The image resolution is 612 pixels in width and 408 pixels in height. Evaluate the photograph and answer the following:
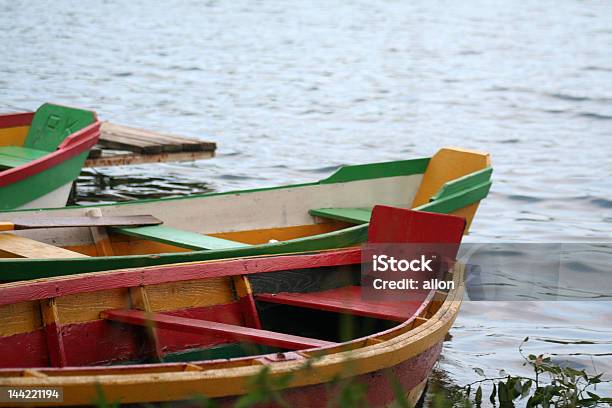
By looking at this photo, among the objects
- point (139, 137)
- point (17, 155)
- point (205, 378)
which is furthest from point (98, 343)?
point (139, 137)

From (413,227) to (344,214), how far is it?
1.86 metres

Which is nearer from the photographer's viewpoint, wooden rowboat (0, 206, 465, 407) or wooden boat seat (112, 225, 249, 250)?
wooden rowboat (0, 206, 465, 407)

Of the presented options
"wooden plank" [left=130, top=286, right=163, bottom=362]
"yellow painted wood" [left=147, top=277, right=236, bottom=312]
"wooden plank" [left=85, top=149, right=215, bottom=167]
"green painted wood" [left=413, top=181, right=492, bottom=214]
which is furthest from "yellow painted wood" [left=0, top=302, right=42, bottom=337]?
"wooden plank" [left=85, top=149, right=215, bottom=167]

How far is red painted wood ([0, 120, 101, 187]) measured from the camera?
7.86 metres

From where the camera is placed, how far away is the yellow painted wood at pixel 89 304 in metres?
4.96

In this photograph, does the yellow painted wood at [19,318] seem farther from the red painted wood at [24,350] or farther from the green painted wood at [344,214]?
the green painted wood at [344,214]

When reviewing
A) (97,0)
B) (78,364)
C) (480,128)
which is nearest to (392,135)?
(480,128)

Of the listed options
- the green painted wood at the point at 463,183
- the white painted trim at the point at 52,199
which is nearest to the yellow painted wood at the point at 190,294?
the green painted wood at the point at 463,183

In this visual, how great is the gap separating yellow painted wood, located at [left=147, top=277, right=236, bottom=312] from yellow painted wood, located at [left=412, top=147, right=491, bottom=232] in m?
2.76

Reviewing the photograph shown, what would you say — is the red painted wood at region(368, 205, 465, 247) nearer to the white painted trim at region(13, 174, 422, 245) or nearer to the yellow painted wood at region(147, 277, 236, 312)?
the yellow painted wood at region(147, 277, 236, 312)

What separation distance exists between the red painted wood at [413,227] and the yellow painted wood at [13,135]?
481cm

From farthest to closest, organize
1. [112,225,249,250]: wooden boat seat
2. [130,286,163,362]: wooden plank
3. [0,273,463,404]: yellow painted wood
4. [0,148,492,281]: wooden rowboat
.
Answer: [112,225,249,250]: wooden boat seat → [0,148,492,281]: wooden rowboat → [130,286,163,362]: wooden plank → [0,273,463,404]: yellow painted wood

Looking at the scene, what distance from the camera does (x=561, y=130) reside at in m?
17.5

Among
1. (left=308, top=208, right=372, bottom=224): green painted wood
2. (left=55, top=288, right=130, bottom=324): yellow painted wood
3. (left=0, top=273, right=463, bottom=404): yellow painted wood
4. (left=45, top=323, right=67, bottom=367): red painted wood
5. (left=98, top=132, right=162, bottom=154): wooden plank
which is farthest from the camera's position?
(left=98, top=132, right=162, bottom=154): wooden plank
